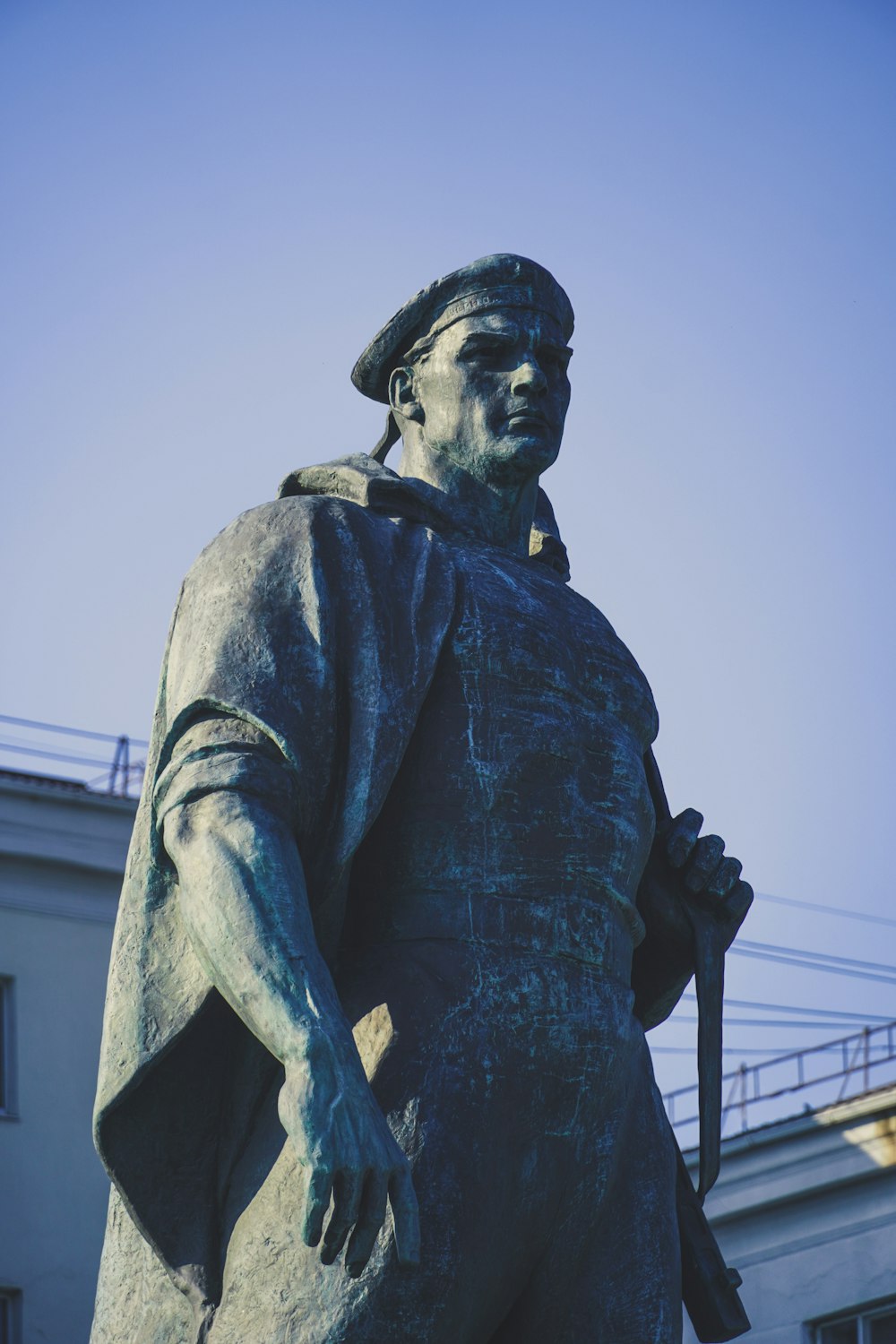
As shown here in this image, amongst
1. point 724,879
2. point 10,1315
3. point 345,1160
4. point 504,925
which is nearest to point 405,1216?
point 345,1160

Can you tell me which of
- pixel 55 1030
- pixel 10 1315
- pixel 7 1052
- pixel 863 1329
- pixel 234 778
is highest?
pixel 55 1030

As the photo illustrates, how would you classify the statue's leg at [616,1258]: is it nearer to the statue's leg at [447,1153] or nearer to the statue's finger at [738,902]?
the statue's leg at [447,1153]

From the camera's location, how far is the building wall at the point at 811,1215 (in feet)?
82.5

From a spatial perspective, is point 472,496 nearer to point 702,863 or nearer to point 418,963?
point 702,863

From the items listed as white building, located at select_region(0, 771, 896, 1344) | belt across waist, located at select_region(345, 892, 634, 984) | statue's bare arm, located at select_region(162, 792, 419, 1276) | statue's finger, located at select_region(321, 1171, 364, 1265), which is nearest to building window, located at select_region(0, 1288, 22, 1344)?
white building, located at select_region(0, 771, 896, 1344)

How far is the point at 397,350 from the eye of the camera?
780 centimetres

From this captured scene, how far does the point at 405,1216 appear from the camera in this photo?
608cm

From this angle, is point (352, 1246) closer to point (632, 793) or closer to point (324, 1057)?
point (324, 1057)

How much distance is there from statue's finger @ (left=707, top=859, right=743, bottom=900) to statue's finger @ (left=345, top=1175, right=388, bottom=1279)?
1716 millimetres

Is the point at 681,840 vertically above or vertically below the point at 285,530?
below

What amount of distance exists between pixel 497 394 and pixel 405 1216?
2.40m

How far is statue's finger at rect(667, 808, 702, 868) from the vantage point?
7.42 metres

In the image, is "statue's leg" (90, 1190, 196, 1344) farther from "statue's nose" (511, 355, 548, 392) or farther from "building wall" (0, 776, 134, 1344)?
"building wall" (0, 776, 134, 1344)

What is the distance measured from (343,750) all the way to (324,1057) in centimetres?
93
